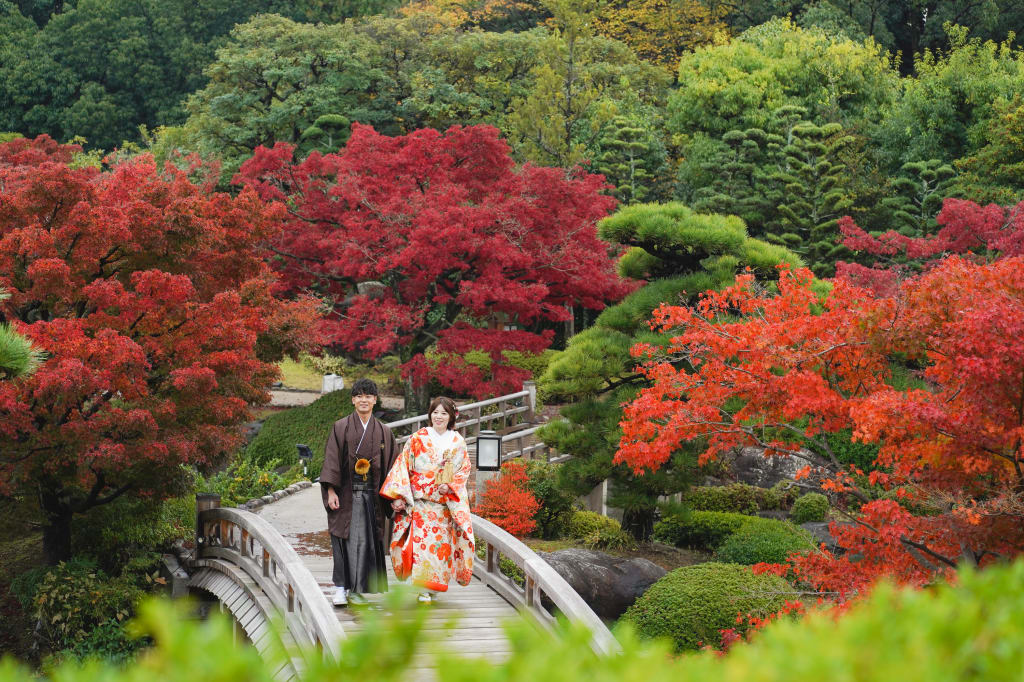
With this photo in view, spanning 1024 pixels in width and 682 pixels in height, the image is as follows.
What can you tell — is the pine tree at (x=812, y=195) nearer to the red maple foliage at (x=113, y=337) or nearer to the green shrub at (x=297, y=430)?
the green shrub at (x=297, y=430)

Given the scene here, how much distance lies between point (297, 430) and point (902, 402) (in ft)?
48.3

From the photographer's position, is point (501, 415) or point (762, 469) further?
point (501, 415)

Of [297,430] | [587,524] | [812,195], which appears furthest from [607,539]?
[812,195]

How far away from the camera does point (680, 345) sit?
962cm

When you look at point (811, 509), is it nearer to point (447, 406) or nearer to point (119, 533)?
point (447, 406)

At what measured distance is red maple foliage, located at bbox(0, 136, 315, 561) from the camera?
10.0 metres

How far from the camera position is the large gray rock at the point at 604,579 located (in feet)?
34.1

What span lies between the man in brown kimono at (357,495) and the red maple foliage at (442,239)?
9.05 m

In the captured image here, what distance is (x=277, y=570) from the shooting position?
10.0 meters

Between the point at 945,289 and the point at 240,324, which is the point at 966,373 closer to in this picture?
the point at 945,289

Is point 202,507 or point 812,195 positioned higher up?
point 812,195

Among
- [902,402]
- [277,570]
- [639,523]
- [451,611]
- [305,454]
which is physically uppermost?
[902,402]

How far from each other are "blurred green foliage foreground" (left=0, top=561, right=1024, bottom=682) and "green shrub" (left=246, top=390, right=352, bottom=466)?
16506 mm

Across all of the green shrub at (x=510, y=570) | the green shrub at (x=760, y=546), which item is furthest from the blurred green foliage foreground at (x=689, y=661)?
the green shrub at (x=760, y=546)
